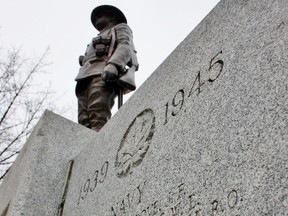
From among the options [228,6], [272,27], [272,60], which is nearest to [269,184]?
[272,60]

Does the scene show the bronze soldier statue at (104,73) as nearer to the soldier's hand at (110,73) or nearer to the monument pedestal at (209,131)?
the soldier's hand at (110,73)

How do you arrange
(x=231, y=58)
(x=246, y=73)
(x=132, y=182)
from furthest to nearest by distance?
1. (x=132, y=182)
2. (x=231, y=58)
3. (x=246, y=73)

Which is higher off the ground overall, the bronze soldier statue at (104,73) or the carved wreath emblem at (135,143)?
the bronze soldier statue at (104,73)

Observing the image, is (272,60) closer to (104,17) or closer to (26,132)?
(104,17)

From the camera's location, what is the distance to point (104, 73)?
4262 mm

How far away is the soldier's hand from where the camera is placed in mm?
4242

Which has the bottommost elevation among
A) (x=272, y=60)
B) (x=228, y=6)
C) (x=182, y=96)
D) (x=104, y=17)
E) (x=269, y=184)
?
(x=269, y=184)

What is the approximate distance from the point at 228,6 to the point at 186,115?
0.54 meters

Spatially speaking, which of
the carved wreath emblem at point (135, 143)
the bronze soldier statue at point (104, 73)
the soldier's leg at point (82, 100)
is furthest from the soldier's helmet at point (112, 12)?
the carved wreath emblem at point (135, 143)

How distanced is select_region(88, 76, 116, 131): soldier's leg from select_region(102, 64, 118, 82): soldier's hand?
148 millimetres

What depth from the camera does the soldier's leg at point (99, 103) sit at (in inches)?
169

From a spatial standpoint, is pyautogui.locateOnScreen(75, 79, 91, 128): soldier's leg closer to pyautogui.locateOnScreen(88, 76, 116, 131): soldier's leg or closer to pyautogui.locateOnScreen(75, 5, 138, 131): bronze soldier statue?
pyautogui.locateOnScreen(75, 5, 138, 131): bronze soldier statue

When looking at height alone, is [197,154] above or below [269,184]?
above

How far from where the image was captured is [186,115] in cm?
237
